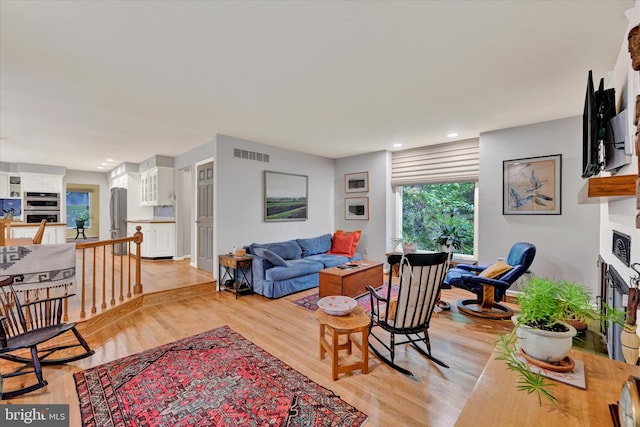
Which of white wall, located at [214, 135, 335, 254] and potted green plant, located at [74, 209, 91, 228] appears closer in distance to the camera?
white wall, located at [214, 135, 335, 254]

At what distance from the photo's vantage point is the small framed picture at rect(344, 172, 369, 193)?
20.7 feet

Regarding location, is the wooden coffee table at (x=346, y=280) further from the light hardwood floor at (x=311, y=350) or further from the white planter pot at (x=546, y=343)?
the white planter pot at (x=546, y=343)

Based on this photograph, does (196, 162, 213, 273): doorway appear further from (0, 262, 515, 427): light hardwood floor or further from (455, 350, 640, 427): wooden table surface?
(455, 350, 640, 427): wooden table surface

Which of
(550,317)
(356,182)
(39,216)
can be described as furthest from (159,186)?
(550,317)

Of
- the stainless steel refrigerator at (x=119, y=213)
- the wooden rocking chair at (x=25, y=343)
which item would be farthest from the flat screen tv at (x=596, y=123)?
the stainless steel refrigerator at (x=119, y=213)

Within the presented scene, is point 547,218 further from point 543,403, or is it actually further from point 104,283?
point 104,283

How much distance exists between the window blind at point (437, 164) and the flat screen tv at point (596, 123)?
2.81m

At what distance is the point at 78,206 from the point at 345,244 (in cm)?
1042

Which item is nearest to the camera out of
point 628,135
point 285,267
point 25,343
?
point 628,135

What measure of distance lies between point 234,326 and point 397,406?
204cm

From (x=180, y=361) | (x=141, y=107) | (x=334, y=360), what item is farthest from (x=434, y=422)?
(x=141, y=107)

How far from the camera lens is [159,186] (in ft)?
21.2

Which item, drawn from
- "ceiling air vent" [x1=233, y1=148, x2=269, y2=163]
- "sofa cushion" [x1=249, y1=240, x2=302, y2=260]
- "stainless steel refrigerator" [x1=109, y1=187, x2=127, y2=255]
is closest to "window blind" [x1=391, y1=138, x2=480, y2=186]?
"sofa cushion" [x1=249, y1=240, x2=302, y2=260]

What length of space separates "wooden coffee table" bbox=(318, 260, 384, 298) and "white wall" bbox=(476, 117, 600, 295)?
6.46 feet
